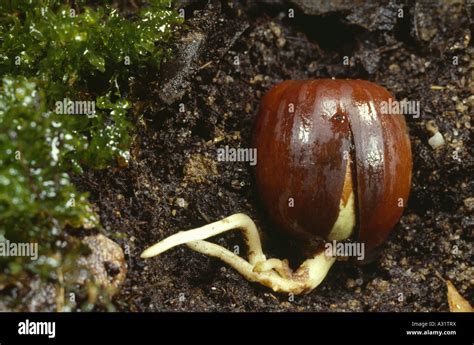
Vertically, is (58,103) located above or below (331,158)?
above

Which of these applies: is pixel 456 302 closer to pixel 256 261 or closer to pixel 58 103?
pixel 256 261

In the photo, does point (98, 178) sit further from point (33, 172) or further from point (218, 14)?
point (218, 14)

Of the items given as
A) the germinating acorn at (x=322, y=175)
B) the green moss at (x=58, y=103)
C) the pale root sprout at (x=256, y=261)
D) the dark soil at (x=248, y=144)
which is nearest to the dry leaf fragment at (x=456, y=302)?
the dark soil at (x=248, y=144)

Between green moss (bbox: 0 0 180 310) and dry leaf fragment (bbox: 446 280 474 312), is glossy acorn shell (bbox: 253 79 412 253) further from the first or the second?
green moss (bbox: 0 0 180 310)

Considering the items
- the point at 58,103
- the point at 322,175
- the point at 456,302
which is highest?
the point at 58,103
